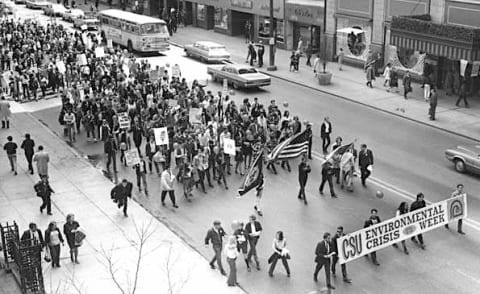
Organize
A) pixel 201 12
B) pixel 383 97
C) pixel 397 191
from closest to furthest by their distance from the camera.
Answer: pixel 397 191, pixel 383 97, pixel 201 12

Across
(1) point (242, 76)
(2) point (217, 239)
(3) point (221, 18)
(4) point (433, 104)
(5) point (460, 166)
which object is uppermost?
(3) point (221, 18)

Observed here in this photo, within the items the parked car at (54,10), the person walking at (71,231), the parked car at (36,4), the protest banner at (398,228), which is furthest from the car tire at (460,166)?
the parked car at (36,4)

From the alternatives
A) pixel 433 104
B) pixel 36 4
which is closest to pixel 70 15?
pixel 36 4

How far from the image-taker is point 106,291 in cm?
1584

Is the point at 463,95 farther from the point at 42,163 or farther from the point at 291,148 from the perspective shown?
the point at 42,163

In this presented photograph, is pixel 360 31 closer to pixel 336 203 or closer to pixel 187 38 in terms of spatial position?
pixel 187 38

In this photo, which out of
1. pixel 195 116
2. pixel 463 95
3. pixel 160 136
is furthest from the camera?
pixel 463 95

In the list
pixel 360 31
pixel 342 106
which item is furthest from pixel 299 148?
pixel 360 31

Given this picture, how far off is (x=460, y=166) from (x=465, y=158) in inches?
15.4

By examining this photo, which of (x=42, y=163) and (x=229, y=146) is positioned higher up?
(x=229, y=146)

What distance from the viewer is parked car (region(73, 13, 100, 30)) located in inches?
2221

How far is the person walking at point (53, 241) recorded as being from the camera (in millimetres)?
16469

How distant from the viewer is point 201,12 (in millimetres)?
58938

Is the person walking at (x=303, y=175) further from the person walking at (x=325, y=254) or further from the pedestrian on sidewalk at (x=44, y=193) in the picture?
the pedestrian on sidewalk at (x=44, y=193)
